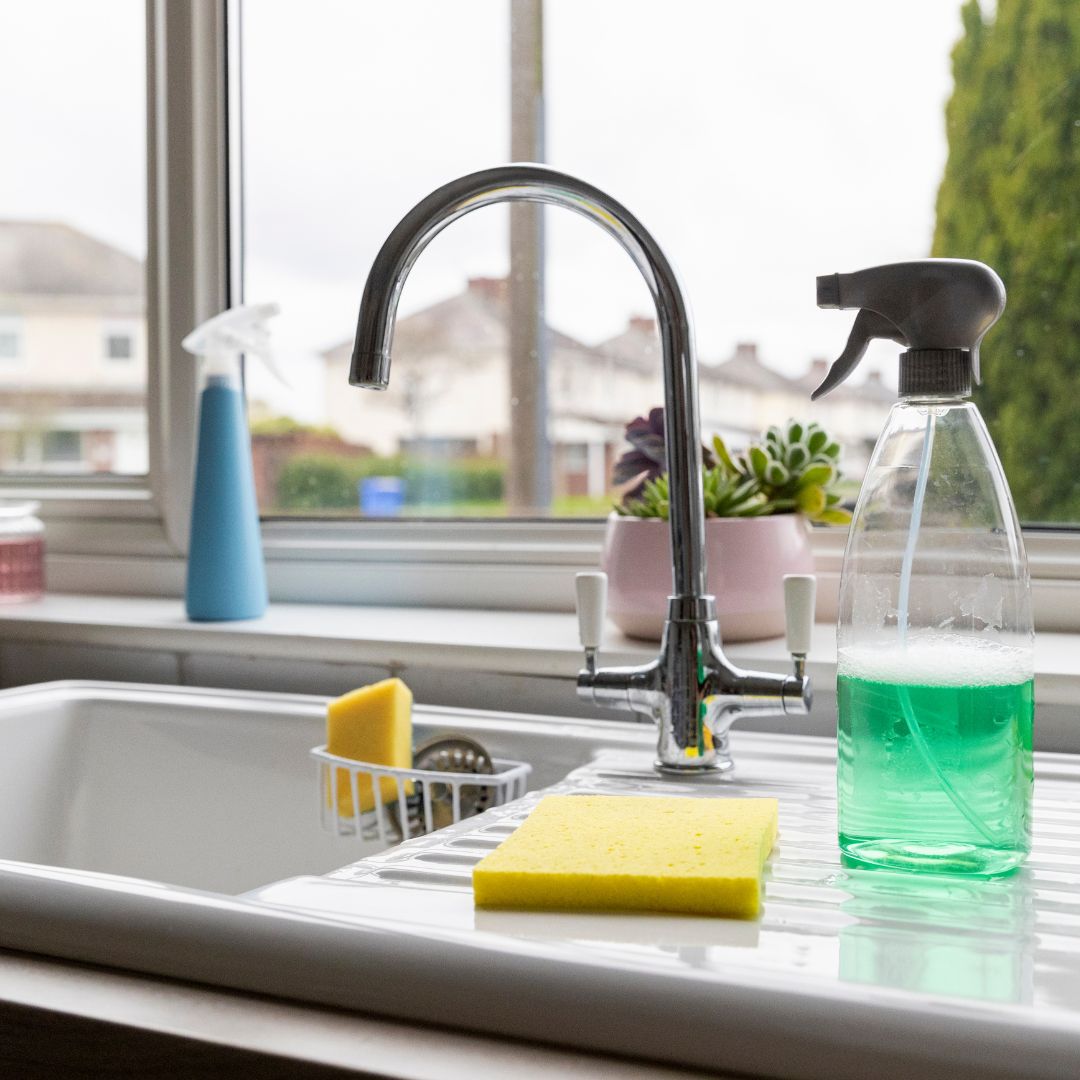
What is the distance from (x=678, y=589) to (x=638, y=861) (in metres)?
0.26

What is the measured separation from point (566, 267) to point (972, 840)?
934mm

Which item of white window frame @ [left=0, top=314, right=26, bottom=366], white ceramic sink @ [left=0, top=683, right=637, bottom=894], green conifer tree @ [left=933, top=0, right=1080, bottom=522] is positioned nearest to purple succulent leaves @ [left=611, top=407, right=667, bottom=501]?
white ceramic sink @ [left=0, top=683, right=637, bottom=894]

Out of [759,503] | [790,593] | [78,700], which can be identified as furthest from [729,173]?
[78,700]

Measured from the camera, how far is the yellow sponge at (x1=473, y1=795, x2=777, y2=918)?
578 mm

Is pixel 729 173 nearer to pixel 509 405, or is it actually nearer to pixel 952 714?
pixel 509 405

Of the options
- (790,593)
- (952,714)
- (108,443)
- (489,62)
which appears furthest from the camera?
(108,443)

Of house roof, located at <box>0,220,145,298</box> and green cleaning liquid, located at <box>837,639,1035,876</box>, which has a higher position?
house roof, located at <box>0,220,145,298</box>

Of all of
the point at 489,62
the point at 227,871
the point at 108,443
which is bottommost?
the point at 227,871

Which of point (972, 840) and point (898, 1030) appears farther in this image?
point (972, 840)

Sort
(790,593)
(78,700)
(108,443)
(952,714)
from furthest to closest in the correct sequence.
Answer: (108,443), (78,700), (790,593), (952,714)

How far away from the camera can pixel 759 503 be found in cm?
105

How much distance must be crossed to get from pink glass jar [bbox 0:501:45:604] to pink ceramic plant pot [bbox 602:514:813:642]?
74 centimetres

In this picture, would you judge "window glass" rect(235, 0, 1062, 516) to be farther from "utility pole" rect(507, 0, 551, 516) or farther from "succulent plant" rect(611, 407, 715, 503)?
"succulent plant" rect(611, 407, 715, 503)

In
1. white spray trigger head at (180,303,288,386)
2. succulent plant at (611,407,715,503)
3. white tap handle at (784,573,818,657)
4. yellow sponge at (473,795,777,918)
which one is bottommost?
yellow sponge at (473,795,777,918)
